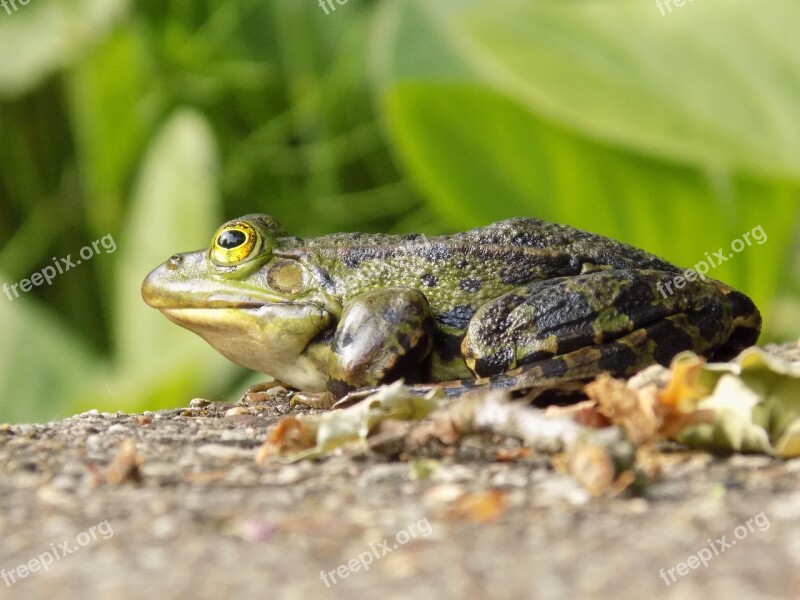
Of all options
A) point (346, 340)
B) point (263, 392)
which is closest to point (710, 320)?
point (346, 340)

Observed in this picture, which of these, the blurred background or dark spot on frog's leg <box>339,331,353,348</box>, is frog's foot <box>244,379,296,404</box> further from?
the blurred background

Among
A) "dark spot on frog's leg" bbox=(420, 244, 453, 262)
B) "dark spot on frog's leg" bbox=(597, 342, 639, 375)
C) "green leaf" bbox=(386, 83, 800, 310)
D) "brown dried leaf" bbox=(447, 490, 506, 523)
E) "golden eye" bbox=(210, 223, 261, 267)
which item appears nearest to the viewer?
"brown dried leaf" bbox=(447, 490, 506, 523)

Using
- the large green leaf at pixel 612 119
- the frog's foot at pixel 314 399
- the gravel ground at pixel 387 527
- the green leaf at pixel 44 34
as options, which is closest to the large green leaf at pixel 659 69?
the large green leaf at pixel 612 119

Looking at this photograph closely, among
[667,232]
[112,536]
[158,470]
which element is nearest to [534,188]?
[667,232]

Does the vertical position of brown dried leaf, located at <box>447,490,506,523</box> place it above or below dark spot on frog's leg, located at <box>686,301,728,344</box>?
above

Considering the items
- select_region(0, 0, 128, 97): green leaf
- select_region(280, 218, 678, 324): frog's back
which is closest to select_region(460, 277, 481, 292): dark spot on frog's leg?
select_region(280, 218, 678, 324): frog's back

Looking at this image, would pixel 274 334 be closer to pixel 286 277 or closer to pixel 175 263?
pixel 286 277

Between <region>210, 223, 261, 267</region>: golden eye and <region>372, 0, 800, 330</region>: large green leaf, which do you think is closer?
<region>210, 223, 261, 267</region>: golden eye

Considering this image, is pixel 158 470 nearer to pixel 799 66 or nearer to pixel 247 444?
pixel 247 444

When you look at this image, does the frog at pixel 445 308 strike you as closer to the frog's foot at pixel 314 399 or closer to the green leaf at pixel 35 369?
the frog's foot at pixel 314 399
